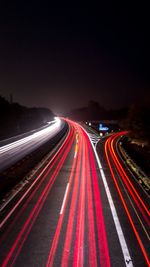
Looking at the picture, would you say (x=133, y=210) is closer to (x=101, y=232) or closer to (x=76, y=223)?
(x=101, y=232)

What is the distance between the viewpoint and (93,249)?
12.1m

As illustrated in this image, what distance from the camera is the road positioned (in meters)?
11.6

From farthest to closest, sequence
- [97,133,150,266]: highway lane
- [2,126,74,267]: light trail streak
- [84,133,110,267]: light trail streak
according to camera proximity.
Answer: [97,133,150,266]: highway lane
[2,126,74,267]: light trail streak
[84,133,110,267]: light trail streak

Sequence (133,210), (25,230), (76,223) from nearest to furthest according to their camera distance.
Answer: (25,230), (76,223), (133,210)

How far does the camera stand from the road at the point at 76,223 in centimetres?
1158

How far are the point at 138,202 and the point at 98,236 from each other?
6.29 m

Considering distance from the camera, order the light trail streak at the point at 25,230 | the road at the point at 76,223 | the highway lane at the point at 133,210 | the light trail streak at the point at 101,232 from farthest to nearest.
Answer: the highway lane at the point at 133,210
the road at the point at 76,223
the light trail streak at the point at 25,230
the light trail streak at the point at 101,232

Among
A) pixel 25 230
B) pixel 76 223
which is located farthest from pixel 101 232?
pixel 25 230

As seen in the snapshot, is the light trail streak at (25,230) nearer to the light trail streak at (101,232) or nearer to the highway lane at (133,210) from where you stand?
the light trail streak at (101,232)

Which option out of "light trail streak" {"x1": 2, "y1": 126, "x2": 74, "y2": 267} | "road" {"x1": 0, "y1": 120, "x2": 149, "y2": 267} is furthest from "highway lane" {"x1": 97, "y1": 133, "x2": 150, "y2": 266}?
"light trail streak" {"x1": 2, "y1": 126, "x2": 74, "y2": 267}

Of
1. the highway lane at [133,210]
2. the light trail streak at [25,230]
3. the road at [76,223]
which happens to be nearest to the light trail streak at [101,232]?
the road at [76,223]

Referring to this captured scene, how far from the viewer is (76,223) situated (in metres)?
14.9

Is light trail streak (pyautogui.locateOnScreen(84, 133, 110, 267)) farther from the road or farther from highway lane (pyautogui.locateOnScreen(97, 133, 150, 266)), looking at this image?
highway lane (pyautogui.locateOnScreen(97, 133, 150, 266))

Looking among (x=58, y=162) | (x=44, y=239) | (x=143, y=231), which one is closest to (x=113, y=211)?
(x=143, y=231)
